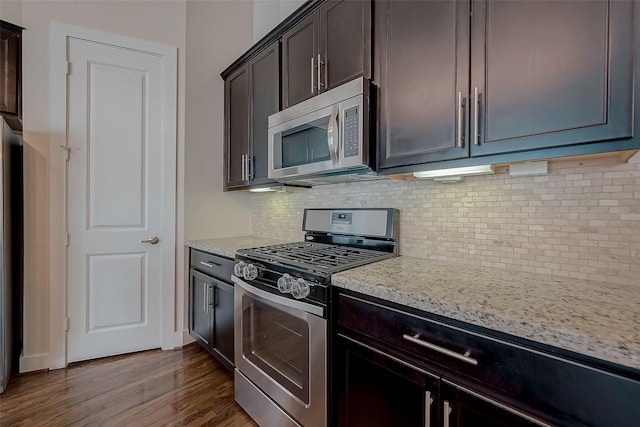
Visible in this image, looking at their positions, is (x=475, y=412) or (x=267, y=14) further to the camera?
(x=267, y=14)

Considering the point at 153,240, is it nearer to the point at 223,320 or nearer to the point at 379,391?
the point at 223,320

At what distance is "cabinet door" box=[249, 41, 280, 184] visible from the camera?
200 cm

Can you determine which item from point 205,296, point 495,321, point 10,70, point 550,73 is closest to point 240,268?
point 205,296

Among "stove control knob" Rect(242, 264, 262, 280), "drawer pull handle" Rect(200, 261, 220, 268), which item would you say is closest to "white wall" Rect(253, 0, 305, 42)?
"drawer pull handle" Rect(200, 261, 220, 268)

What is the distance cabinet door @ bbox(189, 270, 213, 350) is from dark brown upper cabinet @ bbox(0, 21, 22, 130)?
65.8 inches

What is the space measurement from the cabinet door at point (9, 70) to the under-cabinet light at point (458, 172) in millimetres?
2725

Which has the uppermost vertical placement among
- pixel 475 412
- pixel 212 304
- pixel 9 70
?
pixel 9 70

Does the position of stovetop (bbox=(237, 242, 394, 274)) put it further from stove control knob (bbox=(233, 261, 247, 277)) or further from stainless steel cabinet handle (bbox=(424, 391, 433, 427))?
stainless steel cabinet handle (bbox=(424, 391, 433, 427))

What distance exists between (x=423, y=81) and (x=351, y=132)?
0.38 metres

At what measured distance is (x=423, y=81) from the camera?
124 cm

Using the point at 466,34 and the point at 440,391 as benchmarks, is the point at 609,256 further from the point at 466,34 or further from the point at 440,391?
the point at 466,34

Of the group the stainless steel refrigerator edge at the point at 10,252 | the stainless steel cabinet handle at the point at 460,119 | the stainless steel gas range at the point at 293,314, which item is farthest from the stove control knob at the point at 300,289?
the stainless steel refrigerator edge at the point at 10,252

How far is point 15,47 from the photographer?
2.02 meters

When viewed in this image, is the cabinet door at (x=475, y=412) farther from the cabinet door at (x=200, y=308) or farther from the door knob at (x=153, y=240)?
the door knob at (x=153, y=240)
